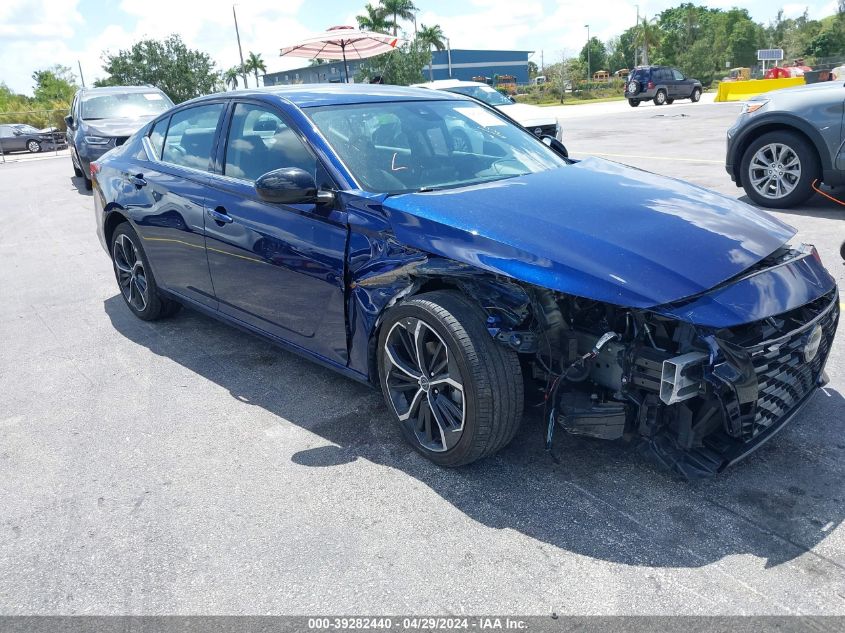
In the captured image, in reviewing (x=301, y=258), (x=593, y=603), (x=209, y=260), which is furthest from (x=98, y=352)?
(x=593, y=603)

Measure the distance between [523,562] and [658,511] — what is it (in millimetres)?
618

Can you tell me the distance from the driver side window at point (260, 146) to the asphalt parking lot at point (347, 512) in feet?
4.03

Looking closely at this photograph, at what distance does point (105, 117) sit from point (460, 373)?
13106 millimetres

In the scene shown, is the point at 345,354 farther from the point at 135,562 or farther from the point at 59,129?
the point at 59,129

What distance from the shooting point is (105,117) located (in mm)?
13758

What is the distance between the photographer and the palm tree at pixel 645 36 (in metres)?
77.3

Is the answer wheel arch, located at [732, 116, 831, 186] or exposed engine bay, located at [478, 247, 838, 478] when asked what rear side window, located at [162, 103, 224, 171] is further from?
wheel arch, located at [732, 116, 831, 186]

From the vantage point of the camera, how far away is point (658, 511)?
9.19 ft

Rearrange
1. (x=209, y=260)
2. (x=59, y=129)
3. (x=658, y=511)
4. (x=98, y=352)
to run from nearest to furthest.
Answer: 1. (x=658, y=511)
2. (x=209, y=260)
3. (x=98, y=352)
4. (x=59, y=129)

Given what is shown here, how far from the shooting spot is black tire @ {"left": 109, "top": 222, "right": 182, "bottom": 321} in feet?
16.9

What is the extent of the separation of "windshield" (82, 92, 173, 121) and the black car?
25.3 metres

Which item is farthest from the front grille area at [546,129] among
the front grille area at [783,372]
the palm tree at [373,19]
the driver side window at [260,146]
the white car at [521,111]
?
the palm tree at [373,19]

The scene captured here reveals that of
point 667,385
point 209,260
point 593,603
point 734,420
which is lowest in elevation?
point 593,603

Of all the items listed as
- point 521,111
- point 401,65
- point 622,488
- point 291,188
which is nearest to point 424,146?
point 291,188
